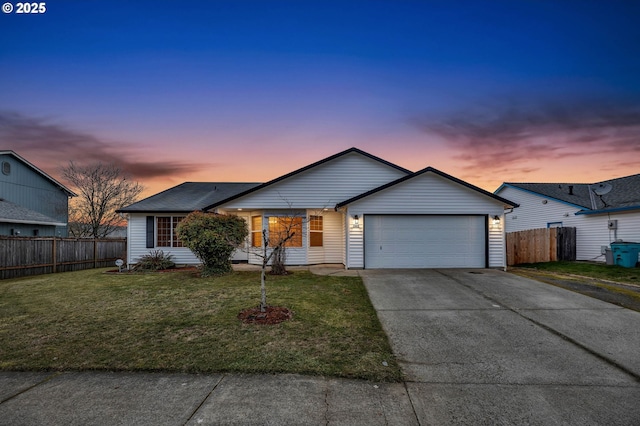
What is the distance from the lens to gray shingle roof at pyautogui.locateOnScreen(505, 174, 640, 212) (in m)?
15.5

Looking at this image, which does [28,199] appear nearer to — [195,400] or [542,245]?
[195,400]

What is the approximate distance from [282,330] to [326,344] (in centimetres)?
97

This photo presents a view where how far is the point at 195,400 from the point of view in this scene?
313 cm

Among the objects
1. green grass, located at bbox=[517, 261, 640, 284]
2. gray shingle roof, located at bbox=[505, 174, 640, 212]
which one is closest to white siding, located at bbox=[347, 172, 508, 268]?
green grass, located at bbox=[517, 261, 640, 284]

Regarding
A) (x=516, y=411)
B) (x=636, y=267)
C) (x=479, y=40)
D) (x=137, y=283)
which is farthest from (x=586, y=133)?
(x=137, y=283)

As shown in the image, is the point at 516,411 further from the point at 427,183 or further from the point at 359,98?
the point at 359,98

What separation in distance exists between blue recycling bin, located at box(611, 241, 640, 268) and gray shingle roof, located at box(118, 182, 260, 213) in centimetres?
1902

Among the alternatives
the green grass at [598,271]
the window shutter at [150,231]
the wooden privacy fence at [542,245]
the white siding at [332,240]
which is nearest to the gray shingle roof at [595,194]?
the wooden privacy fence at [542,245]

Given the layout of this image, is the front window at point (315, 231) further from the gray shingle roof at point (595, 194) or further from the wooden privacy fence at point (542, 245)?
the gray shingle roof at point (595, 194)

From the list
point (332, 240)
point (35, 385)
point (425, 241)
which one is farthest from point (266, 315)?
point (425, 241)

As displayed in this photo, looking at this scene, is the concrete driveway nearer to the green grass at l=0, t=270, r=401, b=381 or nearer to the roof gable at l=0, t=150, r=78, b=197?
the green grass at l=0, t=270, r=401, b=381

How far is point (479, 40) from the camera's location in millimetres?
12281

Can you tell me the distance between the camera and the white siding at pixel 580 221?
14777 millimetres

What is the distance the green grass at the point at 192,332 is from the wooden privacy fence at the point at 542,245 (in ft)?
41.6
